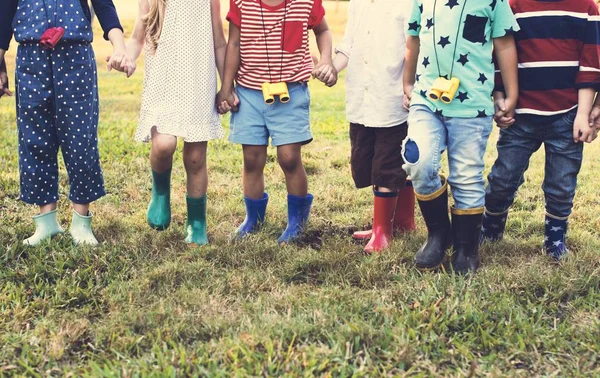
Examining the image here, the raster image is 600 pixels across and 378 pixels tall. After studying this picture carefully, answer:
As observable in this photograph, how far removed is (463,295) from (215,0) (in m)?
1.98

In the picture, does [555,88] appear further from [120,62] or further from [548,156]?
[120,62]

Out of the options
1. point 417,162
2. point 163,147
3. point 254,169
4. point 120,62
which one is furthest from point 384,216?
point 120,62

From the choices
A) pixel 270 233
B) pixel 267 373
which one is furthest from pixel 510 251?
pixel 267 373

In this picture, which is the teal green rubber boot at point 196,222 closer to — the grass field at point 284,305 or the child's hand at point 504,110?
the grass field at point 284,305

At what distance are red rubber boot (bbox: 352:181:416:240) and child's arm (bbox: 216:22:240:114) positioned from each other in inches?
39.8

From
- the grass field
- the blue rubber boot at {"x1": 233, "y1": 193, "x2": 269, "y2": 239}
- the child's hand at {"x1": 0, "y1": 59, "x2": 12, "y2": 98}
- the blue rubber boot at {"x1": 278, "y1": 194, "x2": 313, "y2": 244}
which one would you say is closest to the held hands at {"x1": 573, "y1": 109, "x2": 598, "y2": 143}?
the grass field

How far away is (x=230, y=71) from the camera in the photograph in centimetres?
370

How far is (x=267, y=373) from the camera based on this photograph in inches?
92.0

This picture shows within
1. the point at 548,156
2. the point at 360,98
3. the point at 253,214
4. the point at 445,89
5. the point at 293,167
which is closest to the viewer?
the point at 445,89

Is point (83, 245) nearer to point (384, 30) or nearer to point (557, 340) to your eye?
point (384, 30)

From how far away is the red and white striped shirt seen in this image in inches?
141

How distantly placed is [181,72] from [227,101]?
287 mm

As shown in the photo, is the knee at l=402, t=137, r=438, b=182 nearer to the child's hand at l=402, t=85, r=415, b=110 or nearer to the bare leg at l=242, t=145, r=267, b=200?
the child's hand at l=402, t=85, r=415, b=110

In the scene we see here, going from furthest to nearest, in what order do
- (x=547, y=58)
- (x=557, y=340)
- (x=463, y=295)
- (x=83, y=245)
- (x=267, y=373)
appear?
(x=83, y=245) → (x=547, y=58) → (x=463, y=295) → (x=557, y=340) → (x=267, y=373)
